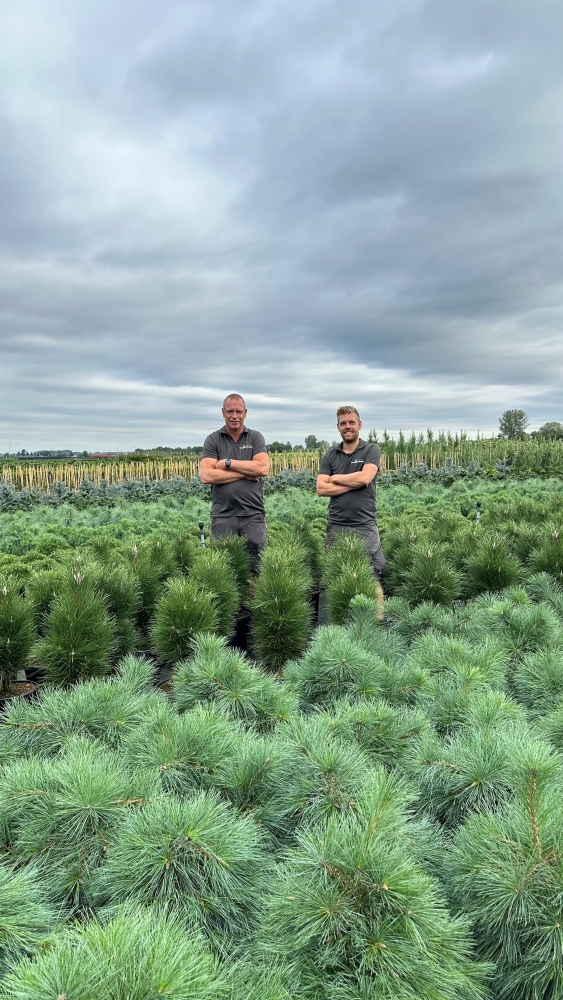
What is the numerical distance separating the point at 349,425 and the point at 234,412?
1.11 metres

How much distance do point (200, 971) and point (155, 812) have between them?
13.2 inches

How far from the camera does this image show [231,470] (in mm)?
5234

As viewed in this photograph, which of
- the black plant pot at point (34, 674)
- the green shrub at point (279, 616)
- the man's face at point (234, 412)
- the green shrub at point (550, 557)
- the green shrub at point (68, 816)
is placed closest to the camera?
the green shrub at point (68, 816)

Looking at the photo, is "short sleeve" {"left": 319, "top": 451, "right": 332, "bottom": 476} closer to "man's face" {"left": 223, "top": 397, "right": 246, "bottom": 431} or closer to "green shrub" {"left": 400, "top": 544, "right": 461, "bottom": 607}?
"man's face" {"left": 223, "top": 397, "right": 246, "bottom": 431}

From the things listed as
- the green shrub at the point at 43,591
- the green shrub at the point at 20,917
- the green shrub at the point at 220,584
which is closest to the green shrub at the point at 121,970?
the green shrub at the point at 20,917

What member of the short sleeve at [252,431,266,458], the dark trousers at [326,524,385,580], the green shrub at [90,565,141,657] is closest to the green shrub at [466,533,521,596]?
the dark trousers at [326,524,385,580]

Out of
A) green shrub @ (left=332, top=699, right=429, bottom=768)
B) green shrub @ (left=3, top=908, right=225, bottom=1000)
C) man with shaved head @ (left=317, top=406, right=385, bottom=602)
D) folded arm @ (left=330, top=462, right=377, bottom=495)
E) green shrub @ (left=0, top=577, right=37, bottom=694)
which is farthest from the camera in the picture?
man with shaved head @ (left=317, top=406, right=385, bottom=602)

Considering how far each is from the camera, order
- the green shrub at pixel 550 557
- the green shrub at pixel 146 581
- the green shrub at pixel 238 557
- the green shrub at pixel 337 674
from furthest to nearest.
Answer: the green shrub at pixel 238 557
the green shrub at pixel 146 581
the green shrub at pixel 550 557
the green shrub at pixel 337 674

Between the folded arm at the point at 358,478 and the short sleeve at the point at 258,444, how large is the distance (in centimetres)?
83

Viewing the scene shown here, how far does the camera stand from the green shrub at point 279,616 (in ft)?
10.7

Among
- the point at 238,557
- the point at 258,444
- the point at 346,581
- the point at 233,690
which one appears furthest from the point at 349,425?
the point at 233,690

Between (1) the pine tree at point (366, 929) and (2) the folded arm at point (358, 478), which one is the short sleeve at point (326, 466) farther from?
(1) the pine tree at point (366, 929)

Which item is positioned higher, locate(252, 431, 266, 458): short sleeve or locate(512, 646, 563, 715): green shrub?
locate(252, 431, 266, 458): short sleeve

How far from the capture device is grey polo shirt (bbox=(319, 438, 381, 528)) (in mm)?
5086
